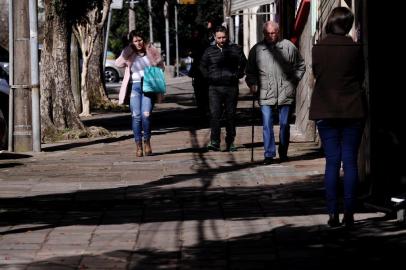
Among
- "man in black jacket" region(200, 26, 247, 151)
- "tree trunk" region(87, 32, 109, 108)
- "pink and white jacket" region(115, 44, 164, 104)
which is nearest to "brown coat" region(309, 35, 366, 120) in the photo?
"pink and white jacket" region(115, 44, 164, 104)

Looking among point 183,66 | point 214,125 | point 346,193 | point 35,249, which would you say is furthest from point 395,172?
point 183,66

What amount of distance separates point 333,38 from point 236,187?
3.32 metres

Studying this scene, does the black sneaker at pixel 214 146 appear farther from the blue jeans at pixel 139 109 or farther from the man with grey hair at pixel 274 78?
the man with grey hair at pixel 274 78

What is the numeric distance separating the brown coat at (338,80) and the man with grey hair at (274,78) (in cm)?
527

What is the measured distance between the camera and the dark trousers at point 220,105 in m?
16.2

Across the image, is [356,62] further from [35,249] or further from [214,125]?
[214,125]

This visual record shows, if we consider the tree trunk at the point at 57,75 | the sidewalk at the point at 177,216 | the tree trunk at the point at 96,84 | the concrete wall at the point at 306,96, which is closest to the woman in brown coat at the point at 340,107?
the sidewalk at the point at 177,216

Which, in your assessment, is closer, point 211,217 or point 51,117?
point 211,217

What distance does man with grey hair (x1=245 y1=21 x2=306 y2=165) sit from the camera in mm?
14266

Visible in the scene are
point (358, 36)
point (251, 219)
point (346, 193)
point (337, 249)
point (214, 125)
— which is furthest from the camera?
point (214, 125)

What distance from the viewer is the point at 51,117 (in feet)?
62.7

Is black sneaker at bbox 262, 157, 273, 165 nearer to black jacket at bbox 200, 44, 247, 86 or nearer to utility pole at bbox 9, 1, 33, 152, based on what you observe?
black jacket at bbox 200, 44, 247, 86

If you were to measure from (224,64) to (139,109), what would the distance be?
1.37 metres

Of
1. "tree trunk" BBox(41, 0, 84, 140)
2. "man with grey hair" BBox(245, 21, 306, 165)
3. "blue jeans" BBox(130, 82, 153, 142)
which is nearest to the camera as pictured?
"man with grey hair" BBox(245, 21, 306, 165)
